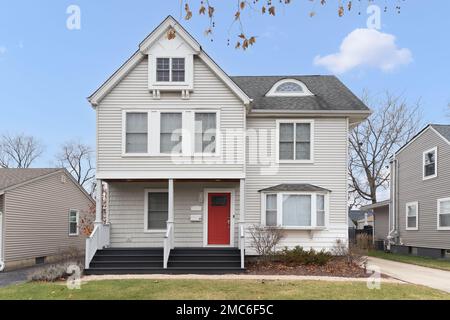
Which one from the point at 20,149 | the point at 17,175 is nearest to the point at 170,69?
the point at 17,175

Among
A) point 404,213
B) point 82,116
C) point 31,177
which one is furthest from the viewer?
point 82,116

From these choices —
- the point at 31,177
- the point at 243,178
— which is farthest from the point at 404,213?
the point at 31,177

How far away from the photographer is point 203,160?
48.4ft

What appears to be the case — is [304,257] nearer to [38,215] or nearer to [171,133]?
[171,133]

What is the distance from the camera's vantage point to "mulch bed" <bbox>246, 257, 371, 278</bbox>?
1289cm

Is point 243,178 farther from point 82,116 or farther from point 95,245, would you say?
point 82,116

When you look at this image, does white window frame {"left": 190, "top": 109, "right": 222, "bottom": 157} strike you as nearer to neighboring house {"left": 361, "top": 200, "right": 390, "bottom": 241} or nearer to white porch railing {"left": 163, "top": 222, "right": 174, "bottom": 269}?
white porch railing {"left": 163, "top": 222, "right": 174, "bottom": 269}

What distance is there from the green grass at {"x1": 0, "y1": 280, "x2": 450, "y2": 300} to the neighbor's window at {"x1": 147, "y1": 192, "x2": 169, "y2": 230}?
4628 mm

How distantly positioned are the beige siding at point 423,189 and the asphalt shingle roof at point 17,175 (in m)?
19.0

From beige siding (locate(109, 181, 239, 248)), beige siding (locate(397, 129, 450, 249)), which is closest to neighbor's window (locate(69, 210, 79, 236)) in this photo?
beige siding (locate(109, 181, 239, 248))

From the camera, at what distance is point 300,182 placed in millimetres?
15766

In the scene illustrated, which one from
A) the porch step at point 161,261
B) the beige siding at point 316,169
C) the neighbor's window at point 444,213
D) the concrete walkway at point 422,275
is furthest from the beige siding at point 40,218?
the neighbor's window at point 444,213

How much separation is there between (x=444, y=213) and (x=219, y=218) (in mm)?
11236
